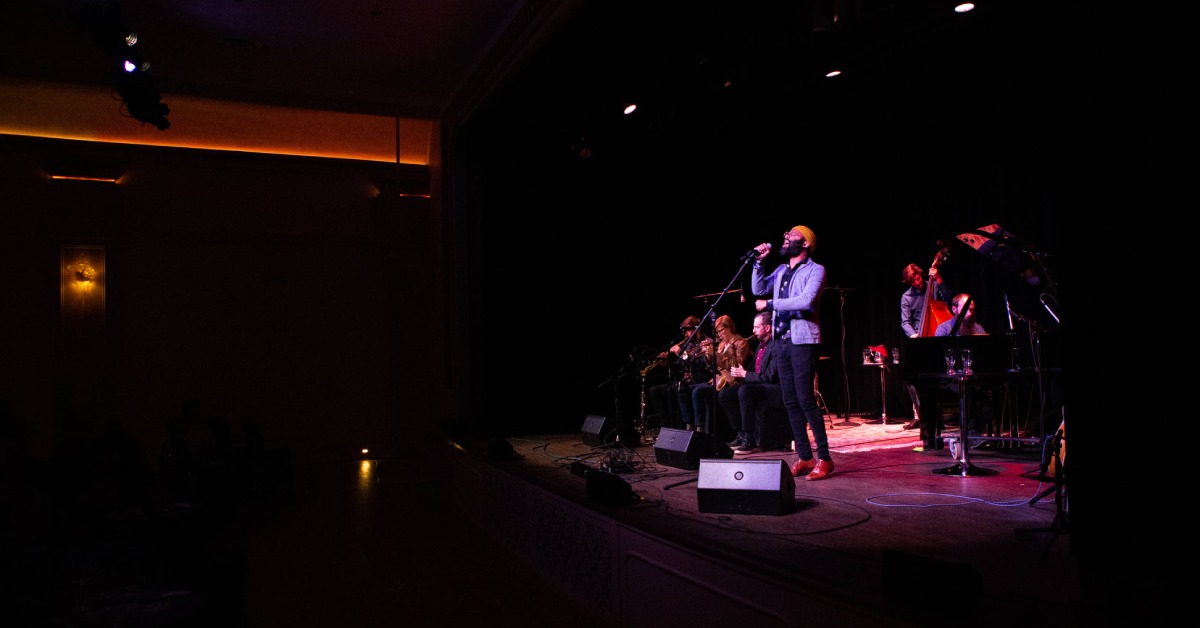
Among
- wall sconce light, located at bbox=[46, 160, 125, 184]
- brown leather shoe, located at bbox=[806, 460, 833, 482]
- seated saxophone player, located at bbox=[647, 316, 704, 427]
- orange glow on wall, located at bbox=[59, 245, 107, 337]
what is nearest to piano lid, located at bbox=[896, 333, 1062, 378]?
brown leather shoe, located at bbox=[806, 460, 833, 482]

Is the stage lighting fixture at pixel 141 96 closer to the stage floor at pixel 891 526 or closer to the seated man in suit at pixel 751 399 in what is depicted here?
the stage floor at pixel 891 526

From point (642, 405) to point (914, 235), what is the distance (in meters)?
4.03

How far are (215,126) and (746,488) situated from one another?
802 cm

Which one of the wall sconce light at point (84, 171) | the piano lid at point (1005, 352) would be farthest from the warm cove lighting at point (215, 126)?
the piano lid at point (1005, 352)

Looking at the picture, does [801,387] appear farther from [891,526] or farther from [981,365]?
[981,365]

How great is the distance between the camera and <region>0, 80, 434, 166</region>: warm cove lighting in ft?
26.2

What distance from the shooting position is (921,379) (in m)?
5.34

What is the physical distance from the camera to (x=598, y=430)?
6391mm

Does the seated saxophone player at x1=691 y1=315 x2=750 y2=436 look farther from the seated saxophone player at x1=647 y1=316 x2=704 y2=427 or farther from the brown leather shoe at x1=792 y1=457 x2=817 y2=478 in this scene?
the brown leather shoe at x1=792 y1=457 x2=817 y2=478

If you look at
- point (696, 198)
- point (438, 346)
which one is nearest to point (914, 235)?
point (696, 198)

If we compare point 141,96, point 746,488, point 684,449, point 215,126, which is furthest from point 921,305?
point 215,126

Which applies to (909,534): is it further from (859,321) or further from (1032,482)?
(859,321)

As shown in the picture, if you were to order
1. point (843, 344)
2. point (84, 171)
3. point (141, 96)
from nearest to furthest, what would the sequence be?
1. point (141, 96)
2. point (84, 171)
3. point (843, 344)

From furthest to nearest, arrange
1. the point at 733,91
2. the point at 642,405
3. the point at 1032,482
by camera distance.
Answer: the point at 642,405, the point at 733,91, the point at 1032,482
